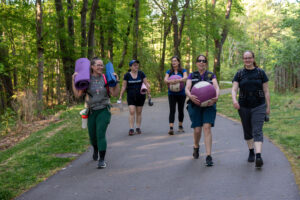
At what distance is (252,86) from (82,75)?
292cm

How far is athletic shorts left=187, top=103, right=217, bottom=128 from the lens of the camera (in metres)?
6.27

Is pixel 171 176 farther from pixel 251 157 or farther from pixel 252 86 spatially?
pixel 252 86

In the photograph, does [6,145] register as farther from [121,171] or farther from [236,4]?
[236,4]

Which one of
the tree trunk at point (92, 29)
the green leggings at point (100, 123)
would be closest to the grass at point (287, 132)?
the green leggings at point (100, 123)

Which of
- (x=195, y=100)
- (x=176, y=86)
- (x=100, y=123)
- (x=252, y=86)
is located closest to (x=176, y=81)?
(x=176, y=86)

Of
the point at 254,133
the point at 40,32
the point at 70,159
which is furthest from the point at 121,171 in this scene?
the point at 40,32

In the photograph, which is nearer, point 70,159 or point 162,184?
point 162,184

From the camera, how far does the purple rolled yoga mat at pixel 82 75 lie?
5.89 metres

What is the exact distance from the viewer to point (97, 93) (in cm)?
624

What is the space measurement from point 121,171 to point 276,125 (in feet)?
21.4

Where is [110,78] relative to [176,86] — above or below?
above

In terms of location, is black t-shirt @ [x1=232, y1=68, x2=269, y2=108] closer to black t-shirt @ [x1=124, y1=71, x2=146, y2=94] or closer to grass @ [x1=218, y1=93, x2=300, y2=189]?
grass @ [x1=218, y1=93, x2=300, y2=189]

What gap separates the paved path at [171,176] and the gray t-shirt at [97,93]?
3.70ft

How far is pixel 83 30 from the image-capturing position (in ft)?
65.1
